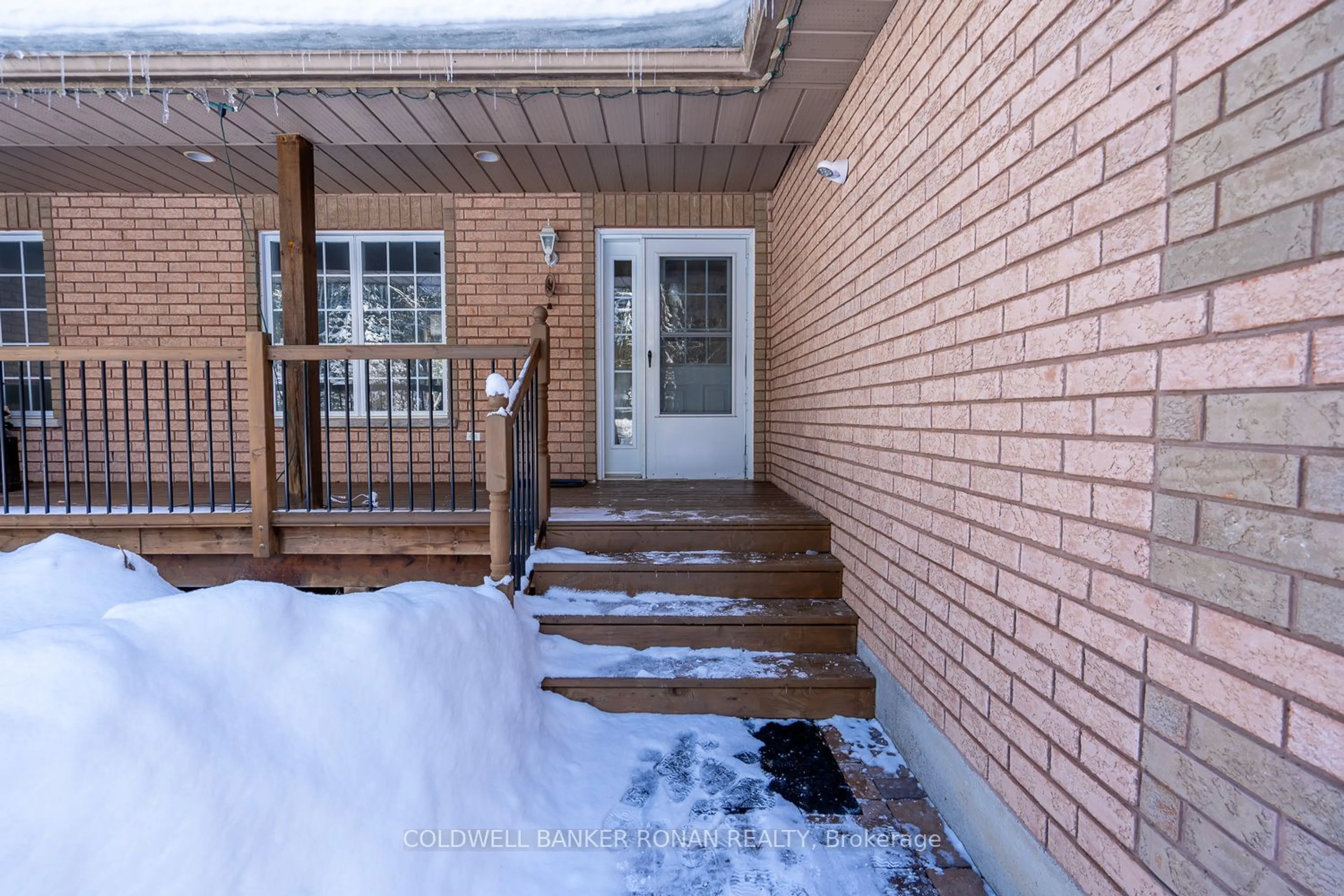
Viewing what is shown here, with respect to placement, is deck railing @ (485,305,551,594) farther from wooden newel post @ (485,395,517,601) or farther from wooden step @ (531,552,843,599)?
wooden step @ (531,552,843,599)

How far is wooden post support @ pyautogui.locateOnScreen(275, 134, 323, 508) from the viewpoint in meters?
3.56

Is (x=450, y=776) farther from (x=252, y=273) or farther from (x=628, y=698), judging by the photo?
(x=252, y=273)

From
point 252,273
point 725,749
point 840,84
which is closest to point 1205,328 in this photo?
point 725,749

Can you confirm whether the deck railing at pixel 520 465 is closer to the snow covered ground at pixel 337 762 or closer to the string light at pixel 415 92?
A: the snow covered ground at pixel 337 762

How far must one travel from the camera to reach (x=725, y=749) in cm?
232

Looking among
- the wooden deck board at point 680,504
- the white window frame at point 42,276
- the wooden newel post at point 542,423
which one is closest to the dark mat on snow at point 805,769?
the wooden deck board at point 680,504

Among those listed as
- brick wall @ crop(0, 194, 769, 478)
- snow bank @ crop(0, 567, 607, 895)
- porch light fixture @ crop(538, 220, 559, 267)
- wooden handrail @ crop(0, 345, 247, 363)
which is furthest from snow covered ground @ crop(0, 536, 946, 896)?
porch light fixture @ crop(538, 220, 559, 267)

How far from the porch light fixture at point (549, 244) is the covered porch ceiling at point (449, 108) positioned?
1.59 ft

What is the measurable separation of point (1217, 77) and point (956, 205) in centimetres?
90

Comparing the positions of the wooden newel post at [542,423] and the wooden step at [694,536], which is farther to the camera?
the wooden newel post at [542,423]

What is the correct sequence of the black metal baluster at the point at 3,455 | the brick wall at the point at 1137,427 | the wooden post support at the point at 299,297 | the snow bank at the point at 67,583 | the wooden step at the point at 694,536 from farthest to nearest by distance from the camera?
the wooden post support at the point at 299,297 → the wooden step at the point at 694,536 → the black metal baluster at the point at 3,455 → the snow bank at the point at 67,583 → the brick wall at the point at 1137,427

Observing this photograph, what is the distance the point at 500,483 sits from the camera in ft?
8.68

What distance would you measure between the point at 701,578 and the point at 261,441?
231 centimetres

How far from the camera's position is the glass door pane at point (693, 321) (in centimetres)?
511
